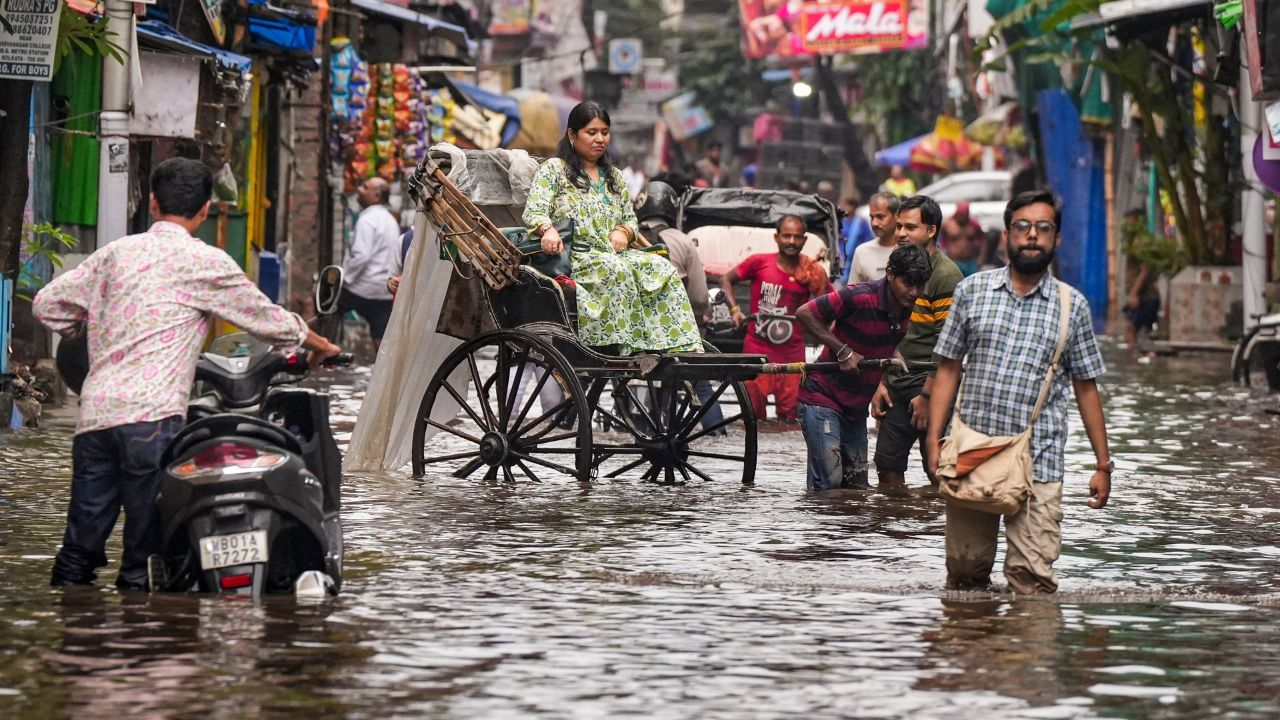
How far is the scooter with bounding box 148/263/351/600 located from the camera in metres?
7.33

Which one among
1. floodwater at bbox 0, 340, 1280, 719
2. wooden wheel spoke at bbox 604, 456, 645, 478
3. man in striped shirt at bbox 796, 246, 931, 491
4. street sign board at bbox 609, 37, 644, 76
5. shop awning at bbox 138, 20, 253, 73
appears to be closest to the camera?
floodwater at bbox 0, 340, 1280, 719

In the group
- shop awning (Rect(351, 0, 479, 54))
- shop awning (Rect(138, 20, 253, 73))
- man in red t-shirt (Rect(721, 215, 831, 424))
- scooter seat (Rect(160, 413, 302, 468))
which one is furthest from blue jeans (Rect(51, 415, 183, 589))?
shop awning (Rect(351, 0, 479, 54))

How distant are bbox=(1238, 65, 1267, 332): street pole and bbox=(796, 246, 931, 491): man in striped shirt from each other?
1268cm

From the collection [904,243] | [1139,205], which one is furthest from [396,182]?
[904,243]

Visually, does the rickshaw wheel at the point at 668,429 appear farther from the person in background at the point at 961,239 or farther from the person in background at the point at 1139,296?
the person in background at the point at 1139,296

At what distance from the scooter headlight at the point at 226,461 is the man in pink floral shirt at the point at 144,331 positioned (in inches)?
7.5

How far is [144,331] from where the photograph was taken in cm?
751

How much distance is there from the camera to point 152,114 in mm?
16969

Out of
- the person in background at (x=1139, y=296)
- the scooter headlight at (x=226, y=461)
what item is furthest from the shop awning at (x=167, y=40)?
Answer: the person in background at (x=1139, y=296)

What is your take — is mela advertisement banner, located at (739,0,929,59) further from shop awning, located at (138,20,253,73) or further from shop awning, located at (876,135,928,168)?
shop awning, located at (138,20,253,73)

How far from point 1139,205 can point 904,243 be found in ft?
88.2

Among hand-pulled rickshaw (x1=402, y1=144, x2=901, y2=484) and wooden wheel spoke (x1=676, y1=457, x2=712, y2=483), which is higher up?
hand-pulled rickshaw (x1=402, y1=144, x2=901, y2=484)

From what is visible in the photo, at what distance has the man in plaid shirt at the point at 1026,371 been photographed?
8062mm

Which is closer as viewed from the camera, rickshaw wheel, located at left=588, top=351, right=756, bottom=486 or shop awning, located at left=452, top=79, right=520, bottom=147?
rickshaw wheel, located at left=588, top=351, right=756, bottom=486
